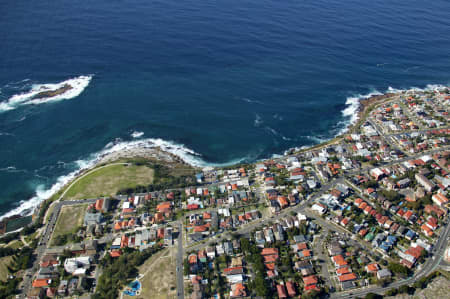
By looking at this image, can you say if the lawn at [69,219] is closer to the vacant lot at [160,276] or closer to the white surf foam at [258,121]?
the vacant lot at [160,276]

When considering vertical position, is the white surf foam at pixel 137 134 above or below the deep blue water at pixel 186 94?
below

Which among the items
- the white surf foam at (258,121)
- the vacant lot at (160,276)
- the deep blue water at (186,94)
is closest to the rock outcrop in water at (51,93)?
the deep blue water at (186,94)

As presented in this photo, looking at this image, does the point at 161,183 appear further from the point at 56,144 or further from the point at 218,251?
the point at 56,144

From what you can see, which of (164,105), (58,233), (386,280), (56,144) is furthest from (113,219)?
(386,280)

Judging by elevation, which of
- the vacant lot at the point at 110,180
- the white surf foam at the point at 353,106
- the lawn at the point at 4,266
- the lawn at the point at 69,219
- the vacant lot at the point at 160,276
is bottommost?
the lawn at the point at 4,266

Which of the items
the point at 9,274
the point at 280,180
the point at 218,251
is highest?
the point at 280,180

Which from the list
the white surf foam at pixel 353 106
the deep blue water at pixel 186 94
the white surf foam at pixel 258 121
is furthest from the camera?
the white surf foam at pixel 353 106

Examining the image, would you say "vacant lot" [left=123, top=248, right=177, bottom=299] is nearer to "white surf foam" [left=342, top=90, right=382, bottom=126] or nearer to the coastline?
the coastline
